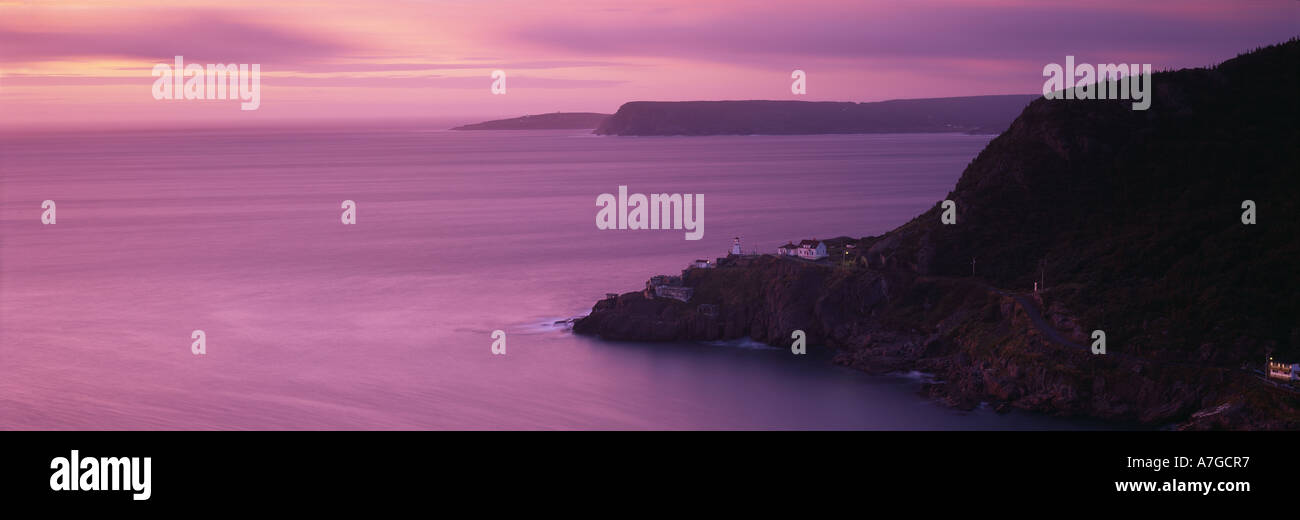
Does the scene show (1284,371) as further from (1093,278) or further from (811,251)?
(811,251)

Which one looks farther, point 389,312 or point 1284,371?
point 389,312

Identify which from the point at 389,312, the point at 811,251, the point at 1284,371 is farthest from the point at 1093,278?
the point at 389,312

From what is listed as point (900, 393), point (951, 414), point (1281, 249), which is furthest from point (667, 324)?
point (1281, 249)

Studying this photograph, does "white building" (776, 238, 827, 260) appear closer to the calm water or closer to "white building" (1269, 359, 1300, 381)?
the calm water

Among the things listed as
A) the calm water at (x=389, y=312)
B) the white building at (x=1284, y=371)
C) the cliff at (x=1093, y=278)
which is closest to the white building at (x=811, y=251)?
the cliff at (x=1093, y=278)

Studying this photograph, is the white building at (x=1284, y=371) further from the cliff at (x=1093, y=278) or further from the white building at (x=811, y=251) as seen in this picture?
the white building at (x=811, y=251)

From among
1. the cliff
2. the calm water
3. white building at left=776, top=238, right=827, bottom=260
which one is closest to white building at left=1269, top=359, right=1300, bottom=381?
the cliff

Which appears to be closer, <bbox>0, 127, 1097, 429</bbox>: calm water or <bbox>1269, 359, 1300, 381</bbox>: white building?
<bbox>1269, 359, 1300, 381</bbox>: white building
